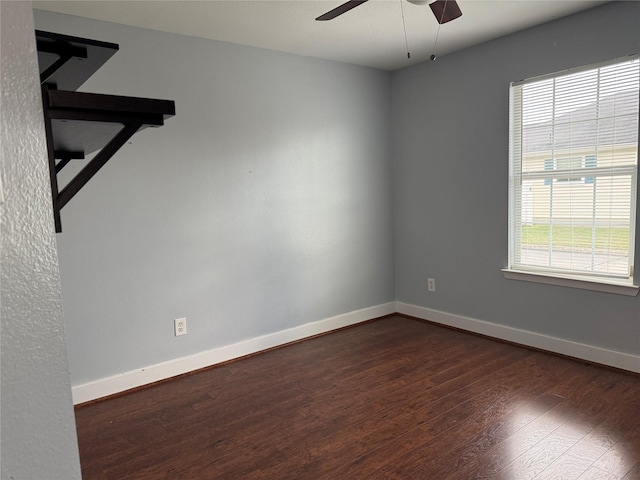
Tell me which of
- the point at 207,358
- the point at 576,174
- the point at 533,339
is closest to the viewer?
the point at 576,174

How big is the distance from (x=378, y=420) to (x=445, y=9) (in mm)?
2137

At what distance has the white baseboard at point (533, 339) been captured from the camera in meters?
2.98

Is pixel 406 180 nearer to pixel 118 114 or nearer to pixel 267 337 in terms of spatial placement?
pixel 267 337

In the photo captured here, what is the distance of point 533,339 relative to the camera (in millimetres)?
3432

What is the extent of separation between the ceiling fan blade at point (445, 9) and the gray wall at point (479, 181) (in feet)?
4.08

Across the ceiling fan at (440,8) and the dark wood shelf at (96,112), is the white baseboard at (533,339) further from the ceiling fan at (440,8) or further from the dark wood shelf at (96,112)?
the dark wood shelf at (96,112)

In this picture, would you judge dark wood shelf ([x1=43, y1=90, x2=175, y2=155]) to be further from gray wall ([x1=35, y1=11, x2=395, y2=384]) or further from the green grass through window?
the green grass through window

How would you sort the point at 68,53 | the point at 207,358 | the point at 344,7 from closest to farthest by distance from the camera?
the point at 68,53
the point at 344,7
the point at 207,358

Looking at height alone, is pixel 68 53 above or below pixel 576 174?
above

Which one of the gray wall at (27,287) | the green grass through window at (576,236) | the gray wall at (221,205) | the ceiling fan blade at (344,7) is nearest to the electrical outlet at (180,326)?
the gray wall at (221,205)

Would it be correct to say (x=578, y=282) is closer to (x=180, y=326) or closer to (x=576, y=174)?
(x=576, y=174)

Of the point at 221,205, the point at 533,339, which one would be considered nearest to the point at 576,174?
the point at 533,339

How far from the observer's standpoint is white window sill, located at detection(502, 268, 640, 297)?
9.58 feet

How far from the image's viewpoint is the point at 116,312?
2.92 metres
